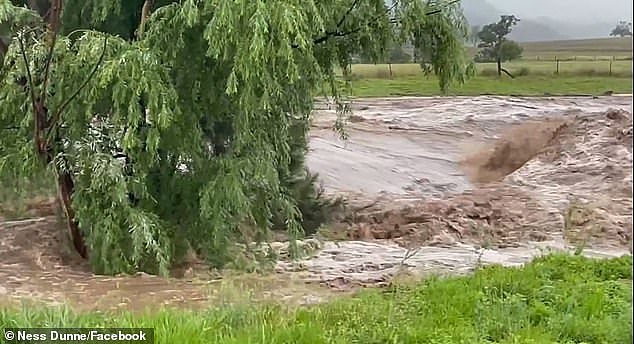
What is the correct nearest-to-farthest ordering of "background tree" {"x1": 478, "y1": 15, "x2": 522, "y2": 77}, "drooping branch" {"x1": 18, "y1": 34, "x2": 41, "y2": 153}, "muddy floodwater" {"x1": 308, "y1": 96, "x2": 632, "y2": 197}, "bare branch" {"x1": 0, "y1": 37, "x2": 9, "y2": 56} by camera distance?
"drooping branch" {"x1": 18, "y1": 34, "x2": 41, "y2": 153}
"bare branch" {"x1": 0, "y1": 37, "x2": 9, "y2": 56}
"background tree" {"x1": 478, "y1": 15, "x2": 522, "y2": 77}
"muddy floodwater" {"x1": 308, "y1": 96, "x2": 632, "y2": 197}

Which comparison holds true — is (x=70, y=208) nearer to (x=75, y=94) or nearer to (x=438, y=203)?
(x=75, y=94)

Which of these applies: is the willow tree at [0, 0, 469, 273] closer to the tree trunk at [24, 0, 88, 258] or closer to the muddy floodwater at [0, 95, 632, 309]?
the tree trunk at [24, 0, 88, 258]

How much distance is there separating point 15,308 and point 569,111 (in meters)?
17.5

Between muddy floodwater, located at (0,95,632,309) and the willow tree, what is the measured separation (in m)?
0.54

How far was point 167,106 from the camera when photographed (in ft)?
19.5

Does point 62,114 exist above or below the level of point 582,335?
above

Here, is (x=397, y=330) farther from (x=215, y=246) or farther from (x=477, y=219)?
(x=477, y=219)

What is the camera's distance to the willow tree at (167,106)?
5848mm

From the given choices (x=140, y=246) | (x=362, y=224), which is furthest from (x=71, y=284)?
(x=362, y=224)

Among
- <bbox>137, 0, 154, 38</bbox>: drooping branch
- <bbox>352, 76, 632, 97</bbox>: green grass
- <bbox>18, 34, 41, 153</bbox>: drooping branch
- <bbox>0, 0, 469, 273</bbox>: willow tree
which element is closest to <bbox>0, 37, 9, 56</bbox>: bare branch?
<bbox>0, 0, 469, 273</bbox>: willow tree

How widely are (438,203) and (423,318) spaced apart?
6.83 m

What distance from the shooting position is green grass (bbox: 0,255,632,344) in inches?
153

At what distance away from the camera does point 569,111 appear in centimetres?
1994

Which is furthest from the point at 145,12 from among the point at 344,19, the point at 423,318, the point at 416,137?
the point at 416,137
